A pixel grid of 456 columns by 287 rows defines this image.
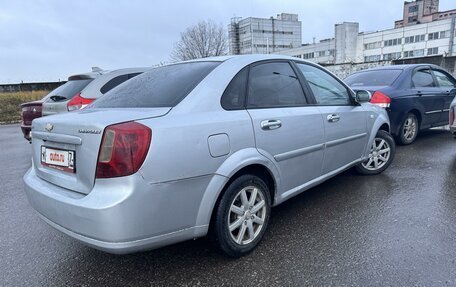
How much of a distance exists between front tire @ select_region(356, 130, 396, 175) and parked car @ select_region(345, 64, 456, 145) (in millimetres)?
1523

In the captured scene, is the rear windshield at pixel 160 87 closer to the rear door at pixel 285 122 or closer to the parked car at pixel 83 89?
the rear door at pixel 285 122

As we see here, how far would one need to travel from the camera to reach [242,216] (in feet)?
8.61

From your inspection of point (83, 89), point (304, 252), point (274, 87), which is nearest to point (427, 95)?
point (274, 87)

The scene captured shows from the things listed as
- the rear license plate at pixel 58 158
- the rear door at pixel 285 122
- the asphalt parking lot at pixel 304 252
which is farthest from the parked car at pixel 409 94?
the rear license plate at pixel 58 158

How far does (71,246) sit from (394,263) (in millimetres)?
2676

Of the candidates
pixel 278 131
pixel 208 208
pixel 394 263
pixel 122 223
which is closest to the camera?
pixel 122 223

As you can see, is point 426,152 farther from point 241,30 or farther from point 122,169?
point 241,30

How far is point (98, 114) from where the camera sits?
7.64 feet

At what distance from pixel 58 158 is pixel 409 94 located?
243 inches

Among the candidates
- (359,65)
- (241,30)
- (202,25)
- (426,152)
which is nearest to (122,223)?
(426,152)

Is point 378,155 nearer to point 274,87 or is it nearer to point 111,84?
point 274,87

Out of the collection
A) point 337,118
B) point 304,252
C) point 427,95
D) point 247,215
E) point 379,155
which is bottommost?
point 304,252

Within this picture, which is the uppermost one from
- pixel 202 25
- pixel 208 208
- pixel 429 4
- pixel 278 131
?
pixel 429 4

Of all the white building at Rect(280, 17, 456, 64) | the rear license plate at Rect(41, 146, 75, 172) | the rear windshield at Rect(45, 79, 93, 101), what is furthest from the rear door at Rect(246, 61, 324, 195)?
the white building at Rect(280, 17, 456, 64)
